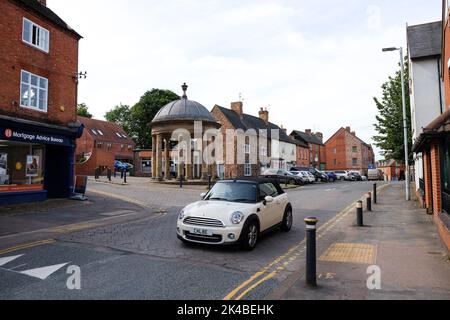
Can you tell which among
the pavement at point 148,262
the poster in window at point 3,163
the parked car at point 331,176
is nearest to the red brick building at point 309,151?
the parked car at point 331,176

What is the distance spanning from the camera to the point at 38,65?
50.2ft

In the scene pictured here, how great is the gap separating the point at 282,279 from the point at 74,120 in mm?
15499

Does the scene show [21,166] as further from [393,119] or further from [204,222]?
[393,119]

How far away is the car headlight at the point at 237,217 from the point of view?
22.7ft

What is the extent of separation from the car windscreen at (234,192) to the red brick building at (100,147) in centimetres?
3722

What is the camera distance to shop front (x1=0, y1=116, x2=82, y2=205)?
1359cm

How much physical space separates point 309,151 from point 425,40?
47484mm

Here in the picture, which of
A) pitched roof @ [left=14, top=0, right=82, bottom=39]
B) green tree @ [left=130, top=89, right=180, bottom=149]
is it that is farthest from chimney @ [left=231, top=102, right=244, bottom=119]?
pitched roof @ [left=14, top=0, right=82, bottom=39]

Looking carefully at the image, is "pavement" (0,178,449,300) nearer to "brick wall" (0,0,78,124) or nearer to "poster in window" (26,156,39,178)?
"poster in window" (26,156,39,178)

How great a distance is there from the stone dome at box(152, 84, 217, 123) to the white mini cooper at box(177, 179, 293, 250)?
2170cm

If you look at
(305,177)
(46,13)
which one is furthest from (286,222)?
(305,177)

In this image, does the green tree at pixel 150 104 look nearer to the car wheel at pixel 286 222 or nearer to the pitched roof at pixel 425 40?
the pitched roof at pixel 425 40

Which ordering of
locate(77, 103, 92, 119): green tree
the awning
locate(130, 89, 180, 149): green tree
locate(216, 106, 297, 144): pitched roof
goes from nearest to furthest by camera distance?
1. the awning
2. locate(216, 106, 297, 144): pitched roof
3. locate(130, 89, 180, 149): green tree
4. locate(77, 103, 92, 119): green tree
